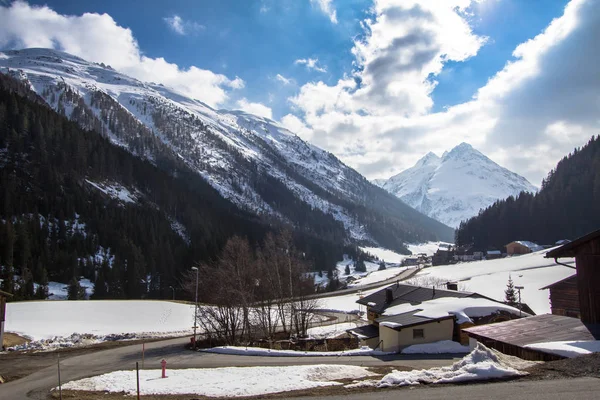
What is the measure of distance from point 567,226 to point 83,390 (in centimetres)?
15590

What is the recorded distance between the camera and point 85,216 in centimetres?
11488

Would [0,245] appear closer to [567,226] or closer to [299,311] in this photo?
[299,311]

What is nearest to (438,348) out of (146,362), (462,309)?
(462,309)

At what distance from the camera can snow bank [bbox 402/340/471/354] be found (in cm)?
3206

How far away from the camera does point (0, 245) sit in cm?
8144

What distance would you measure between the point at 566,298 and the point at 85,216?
117 meters

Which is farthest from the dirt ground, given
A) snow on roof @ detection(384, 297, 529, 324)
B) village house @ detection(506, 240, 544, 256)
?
village house @ detection(506, 240, 544, 256)

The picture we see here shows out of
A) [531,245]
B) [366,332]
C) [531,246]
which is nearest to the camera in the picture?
[366,332]

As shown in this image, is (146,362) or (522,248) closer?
(146,362)

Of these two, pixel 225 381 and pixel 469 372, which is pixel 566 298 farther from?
pixel 225 381

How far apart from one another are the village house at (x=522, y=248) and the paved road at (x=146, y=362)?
117056mm

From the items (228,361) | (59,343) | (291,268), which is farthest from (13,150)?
(228,361)

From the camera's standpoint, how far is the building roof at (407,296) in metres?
45.4

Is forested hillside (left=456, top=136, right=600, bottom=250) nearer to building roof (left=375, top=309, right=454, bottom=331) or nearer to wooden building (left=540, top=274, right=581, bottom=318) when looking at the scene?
wooden building (left=540, top=274, right=581, bottom=318)
